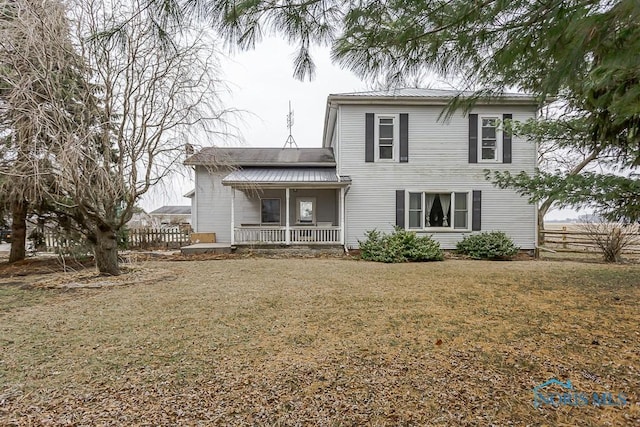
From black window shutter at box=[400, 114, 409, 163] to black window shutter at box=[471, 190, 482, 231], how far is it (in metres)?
3.01

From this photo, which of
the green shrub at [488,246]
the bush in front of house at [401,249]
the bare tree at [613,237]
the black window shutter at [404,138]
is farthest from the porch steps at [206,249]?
the bare tree at [613,237]

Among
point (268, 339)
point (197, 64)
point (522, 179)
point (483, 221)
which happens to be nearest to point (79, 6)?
point (197, 64)

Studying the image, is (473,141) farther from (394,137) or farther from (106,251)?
(106,251)

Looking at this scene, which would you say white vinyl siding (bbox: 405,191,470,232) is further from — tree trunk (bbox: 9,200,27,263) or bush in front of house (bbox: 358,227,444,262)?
tree trunk (bbox: 9,200,27,263)

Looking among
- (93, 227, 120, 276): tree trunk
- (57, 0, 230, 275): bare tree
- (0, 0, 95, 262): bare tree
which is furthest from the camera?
(93, 227, 120, 276): tree trunk

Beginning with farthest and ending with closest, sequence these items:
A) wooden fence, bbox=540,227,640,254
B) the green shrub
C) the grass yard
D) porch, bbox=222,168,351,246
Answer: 1. wooden fence, bbox=540,227,640,254
2. porch, bbox=222,168,351,246
3. the green shrub
4. the grass yard

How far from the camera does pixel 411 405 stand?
95.1 inches

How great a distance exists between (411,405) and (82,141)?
22.2ft

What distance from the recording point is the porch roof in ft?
36.9

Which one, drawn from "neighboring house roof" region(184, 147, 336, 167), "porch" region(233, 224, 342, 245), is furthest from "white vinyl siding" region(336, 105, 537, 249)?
"neighboring house roof" region(184, 147, 336, 167)

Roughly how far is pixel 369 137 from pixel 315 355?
32.7 feet

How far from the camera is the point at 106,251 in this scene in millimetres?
7406
